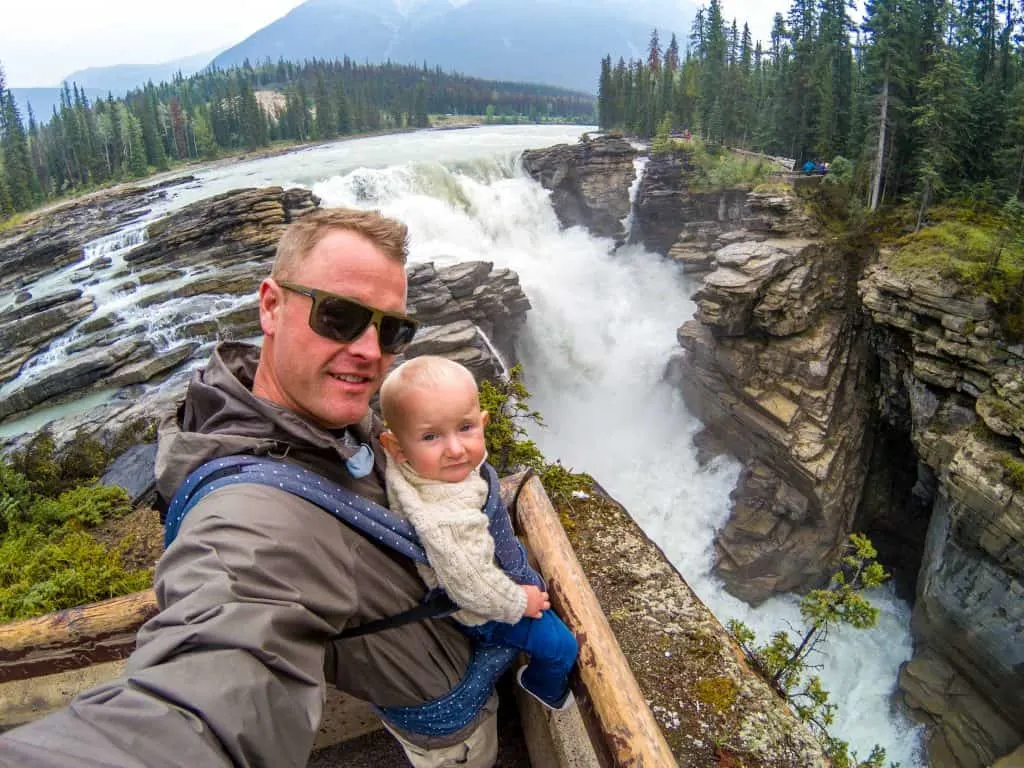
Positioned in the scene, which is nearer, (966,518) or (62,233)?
(966,518)

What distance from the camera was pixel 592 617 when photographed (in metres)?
2.39

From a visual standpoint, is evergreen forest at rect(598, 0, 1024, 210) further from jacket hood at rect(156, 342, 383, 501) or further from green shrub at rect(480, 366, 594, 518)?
jacket hood at rect(156, 342, 383, 501)

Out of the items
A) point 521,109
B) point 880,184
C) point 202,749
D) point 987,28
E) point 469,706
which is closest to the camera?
point 202,749

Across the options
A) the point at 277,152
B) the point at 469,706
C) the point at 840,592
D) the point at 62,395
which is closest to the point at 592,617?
the point at 469,706

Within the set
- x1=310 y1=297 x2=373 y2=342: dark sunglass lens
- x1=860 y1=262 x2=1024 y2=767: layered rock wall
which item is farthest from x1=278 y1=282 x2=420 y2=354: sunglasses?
x1=860 y1=262 x2=1024 y2=767: layered rock wall

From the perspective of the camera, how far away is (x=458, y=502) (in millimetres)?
2125

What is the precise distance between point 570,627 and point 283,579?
143 centimetres

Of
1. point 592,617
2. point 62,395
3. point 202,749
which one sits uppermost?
point 202,749

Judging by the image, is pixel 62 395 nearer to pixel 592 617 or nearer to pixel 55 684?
pixel 55 684

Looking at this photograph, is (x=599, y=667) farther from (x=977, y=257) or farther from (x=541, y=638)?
(x=977, y=257)

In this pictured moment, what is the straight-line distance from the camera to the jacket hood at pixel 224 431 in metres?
1.57

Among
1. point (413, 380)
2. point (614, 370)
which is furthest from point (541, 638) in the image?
point (614, 370)

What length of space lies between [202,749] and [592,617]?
1.69 metres

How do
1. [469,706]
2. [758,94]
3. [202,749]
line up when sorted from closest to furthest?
[202,749], [469,706], [758,94]
